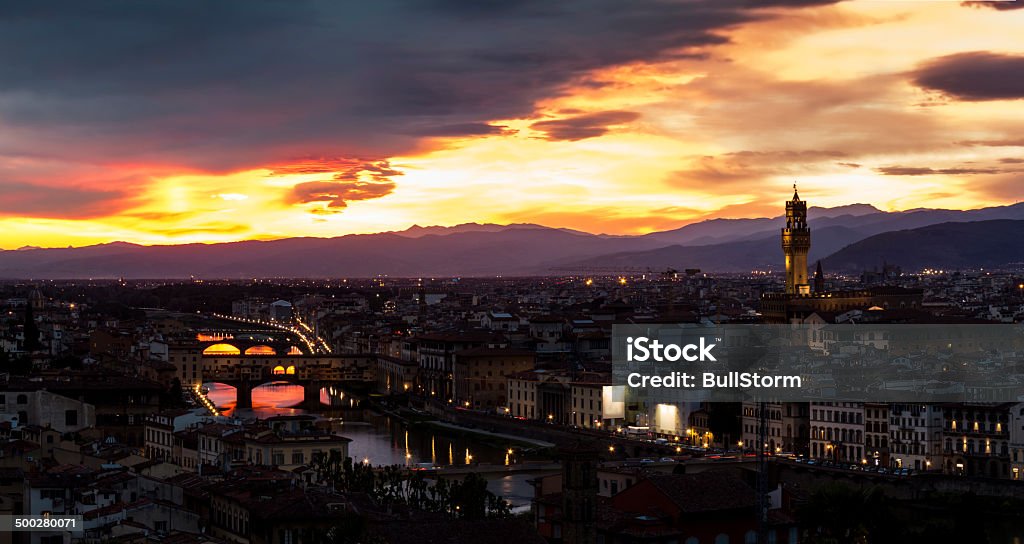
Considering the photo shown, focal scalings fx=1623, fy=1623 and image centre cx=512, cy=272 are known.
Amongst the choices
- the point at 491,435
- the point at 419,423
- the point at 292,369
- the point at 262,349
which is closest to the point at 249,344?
the point at 262,349

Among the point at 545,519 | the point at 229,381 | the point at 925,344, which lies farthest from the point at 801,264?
the point at 545,519

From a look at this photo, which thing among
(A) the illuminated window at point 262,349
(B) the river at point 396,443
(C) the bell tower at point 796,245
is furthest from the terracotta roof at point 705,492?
(A) the illuminated window at point 262,349

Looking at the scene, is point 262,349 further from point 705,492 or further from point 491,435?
point 705,492

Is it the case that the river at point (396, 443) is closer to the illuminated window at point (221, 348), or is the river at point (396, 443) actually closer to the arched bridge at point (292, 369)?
the arched bridge at point (292, 369)

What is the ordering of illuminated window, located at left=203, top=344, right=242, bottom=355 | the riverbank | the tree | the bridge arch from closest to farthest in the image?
1. the tree
2. the riverbank
3. illuminated window, located at left=203, top=344, right=242, bottom=355
4. the bridge arch

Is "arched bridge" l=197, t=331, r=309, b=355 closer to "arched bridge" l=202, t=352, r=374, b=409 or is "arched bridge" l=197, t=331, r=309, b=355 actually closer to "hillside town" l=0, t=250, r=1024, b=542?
"hillside town" l=0, t=250, r=1024, b=542

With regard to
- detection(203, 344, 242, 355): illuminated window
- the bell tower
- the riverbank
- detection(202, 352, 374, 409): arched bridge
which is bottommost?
the riverbank

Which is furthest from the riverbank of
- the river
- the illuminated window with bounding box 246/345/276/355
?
the illuminated window with bounding box 246/345/276/355
